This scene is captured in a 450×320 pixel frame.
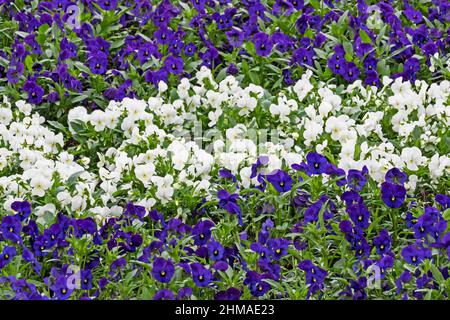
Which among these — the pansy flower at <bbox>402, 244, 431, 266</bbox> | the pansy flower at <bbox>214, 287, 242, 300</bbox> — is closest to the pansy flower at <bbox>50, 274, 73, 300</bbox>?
the pansy flower at <bbox>214, 287, 242, 300</bbox>

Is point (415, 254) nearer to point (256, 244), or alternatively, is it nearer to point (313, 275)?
point (313, 275)

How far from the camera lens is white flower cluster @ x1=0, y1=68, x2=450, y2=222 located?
19.3ft

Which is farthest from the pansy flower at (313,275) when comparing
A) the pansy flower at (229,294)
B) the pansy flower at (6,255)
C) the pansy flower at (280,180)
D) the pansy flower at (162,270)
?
the pansy flower at (6,255)

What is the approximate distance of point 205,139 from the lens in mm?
6590

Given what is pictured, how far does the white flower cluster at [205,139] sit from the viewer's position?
5.89 m

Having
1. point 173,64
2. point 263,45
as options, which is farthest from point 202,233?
point 263,45

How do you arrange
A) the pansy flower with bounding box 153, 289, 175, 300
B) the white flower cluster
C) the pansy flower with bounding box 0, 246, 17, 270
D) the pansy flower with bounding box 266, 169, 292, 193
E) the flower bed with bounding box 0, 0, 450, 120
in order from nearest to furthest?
the pansy flower with bounding box 153, 289, 175, 300 < the pansy flower with bounding box 0, 246, 17, 270 < the pansy flower with bounding box 266, 169, 292, 193 < the white flower cluster < the flower bed with bounding box 0, 0, 450, 120

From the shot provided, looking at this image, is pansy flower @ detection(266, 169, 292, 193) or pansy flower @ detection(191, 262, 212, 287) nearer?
pansy flower @ detection(191, 262, 212, 287)

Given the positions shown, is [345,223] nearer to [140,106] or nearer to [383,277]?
[383,277]

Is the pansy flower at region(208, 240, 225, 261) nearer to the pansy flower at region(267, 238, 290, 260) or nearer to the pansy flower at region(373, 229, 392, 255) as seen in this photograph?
the pansy flower at region(267, 238, 290, 260)

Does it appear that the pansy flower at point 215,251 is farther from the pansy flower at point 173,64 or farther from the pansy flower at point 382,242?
the pansy flower at point 173,64

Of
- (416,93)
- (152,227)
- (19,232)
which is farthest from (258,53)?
(19,232)
